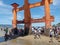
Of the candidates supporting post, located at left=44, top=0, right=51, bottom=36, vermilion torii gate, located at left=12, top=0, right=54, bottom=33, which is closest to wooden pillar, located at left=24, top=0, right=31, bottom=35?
vermilion torii gate, located at left=12, top=0, right=54, bottom=33

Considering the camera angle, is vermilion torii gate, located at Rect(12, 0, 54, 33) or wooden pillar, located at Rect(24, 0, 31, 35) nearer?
vermilion torii gate, located at Rect(12, 0, 54, 33)

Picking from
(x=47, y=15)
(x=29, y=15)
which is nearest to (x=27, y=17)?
(x=29, y=15)

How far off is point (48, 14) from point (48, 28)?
5.31 ft

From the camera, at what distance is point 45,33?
2420 centimetres

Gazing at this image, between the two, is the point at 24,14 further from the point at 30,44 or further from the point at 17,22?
the point at 30,44

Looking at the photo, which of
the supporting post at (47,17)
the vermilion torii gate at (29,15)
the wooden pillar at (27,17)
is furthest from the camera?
the wooden pillar at (27,17)

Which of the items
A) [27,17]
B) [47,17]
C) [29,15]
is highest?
[29,15]

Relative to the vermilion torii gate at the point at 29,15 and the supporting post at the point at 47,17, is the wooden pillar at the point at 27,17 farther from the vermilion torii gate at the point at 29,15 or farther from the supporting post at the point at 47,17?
the supporting post at the point at 47,17

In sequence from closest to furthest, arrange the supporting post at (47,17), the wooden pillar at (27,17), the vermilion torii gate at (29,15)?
the supporting post at (47,17)
the vermilion torii gate at (29,15)
the wooden pillar at (27,17)

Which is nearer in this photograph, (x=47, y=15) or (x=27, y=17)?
(x=47, y=15)

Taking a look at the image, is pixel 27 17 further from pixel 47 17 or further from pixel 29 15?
pixel 47 17

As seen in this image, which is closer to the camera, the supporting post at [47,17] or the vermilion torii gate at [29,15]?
the supporting post at [47,17]

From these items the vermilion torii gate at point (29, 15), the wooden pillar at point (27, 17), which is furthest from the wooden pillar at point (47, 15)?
the wooden pillar at point (27, 17)

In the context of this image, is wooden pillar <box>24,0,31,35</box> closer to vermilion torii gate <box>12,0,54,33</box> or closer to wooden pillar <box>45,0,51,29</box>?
vermilion torii gate <box>12,0,54,33</box>
